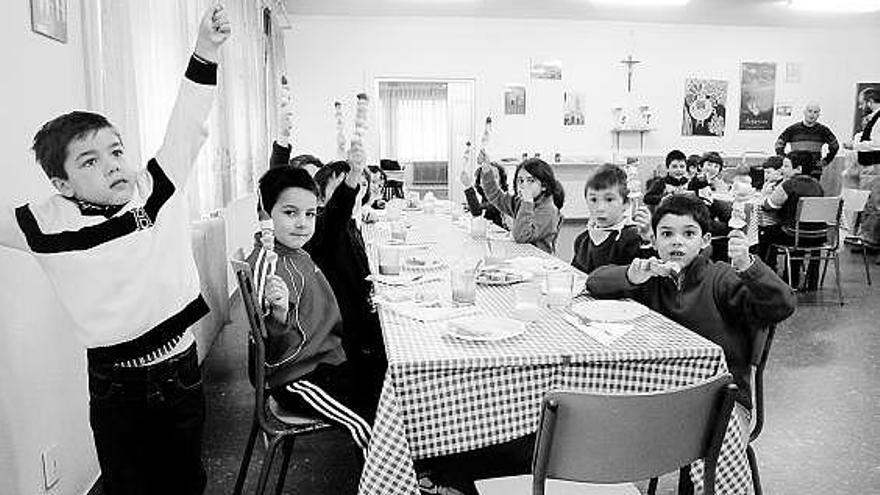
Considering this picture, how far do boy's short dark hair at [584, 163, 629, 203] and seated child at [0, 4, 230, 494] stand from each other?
164 cm

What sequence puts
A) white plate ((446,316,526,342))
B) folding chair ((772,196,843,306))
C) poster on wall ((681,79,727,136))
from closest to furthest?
white plate ((446,316,526,342))
folding chair ((772,196,843,306))
poster on wall ((681,79,727,136))

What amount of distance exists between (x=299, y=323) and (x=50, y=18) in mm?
1242

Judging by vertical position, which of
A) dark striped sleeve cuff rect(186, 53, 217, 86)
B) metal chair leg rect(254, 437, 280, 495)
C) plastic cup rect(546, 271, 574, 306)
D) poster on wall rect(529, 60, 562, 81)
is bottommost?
metal chair leg rect(254, 437, 280, 495)

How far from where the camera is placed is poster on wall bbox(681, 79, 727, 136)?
1032 cm

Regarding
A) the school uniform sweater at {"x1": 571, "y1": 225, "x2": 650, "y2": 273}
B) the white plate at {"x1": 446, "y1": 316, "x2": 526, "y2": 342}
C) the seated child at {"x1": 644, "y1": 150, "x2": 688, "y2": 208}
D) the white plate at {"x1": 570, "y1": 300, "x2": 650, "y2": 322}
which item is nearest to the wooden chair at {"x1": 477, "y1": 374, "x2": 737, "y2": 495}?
the white plate at {"x1": 446, "y1": 316, "x2": 526, "y2": 342}

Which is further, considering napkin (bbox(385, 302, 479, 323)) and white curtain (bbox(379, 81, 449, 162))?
white curtain (bbox(379, 81, 449, 162))

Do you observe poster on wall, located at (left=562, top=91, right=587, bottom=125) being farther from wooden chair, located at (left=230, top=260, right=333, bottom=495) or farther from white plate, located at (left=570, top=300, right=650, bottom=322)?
wooden chair, located at (left=230, top=260, right=333, bottom=495)

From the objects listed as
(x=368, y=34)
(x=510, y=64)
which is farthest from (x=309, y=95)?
(x=510, y=64)

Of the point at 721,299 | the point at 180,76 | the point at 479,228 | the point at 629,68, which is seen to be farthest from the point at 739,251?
the point at 629,68

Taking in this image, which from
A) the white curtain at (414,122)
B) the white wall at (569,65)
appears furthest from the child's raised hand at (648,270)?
the white curtain at (414,122)

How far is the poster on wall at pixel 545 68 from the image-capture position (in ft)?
33.1

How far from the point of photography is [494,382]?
177cm

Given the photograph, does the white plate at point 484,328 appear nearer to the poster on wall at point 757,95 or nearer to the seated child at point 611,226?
the seated child at point 611,226

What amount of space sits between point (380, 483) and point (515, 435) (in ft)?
1.19
